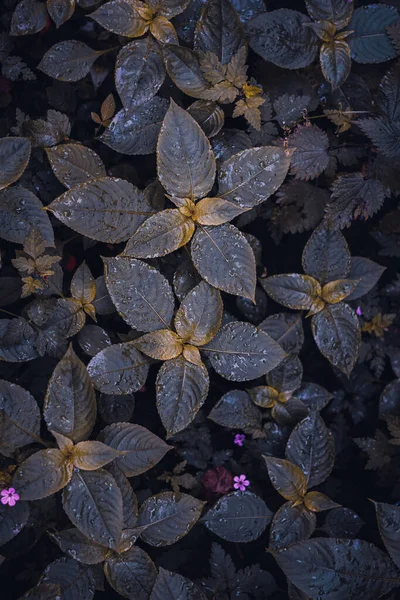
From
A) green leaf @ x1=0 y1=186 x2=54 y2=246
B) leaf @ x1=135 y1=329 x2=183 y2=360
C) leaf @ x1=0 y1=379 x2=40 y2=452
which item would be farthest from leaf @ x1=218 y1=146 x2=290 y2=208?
leaf @ x1=0 y1=379 x2=40 y2=452

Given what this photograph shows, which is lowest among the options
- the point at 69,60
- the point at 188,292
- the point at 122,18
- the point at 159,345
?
the point at 159,345

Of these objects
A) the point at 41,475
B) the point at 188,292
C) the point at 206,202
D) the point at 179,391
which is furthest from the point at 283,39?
the point at 41,475

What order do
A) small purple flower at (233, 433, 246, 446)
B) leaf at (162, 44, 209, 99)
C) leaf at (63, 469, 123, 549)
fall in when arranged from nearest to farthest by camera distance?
leaf at (63, 469, 123, 549)
leaf at (162, 44, 209, 99)
small purple flower at (233, 433, 246, 446)

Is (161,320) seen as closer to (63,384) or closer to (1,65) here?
(63,384)

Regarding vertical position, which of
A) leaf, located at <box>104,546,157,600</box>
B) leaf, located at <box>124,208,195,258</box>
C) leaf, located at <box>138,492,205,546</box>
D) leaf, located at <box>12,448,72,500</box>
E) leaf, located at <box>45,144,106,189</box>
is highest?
leaf, located at <box>45,144,106,189</box>

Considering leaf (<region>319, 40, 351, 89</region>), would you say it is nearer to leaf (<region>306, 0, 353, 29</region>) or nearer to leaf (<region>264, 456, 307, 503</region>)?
leaf (<region>306, 0, 353, 29</region>)

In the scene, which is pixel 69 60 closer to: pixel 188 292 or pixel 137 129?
pixel 137 129

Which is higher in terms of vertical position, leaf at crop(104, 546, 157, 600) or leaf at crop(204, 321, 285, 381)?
leaf at crop(204, 321, 285, 381)
